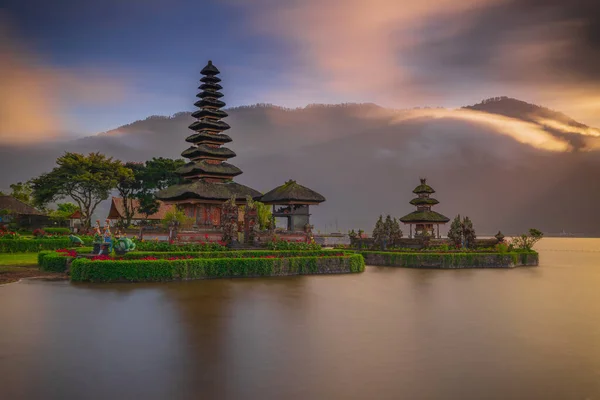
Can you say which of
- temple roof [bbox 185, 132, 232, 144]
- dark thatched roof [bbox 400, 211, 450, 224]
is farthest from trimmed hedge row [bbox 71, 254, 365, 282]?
temple roof [bbox 185, 132, 232, 144]

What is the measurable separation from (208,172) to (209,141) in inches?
200

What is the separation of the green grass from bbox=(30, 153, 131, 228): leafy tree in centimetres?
1955

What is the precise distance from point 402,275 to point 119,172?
4310 cm


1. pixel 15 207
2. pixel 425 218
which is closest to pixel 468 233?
pixel 425 218

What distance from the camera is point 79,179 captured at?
58938mm

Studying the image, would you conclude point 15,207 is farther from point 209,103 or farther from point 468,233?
point 468,233

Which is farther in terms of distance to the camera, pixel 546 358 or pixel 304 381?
pixel 546 358

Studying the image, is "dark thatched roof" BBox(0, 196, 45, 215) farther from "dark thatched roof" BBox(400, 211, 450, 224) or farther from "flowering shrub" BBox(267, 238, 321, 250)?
"dark thatched roof" BBox(400, 211, 450, 224)

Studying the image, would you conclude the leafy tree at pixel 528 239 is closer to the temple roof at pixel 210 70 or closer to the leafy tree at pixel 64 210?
the temple roof at pixel 210 70

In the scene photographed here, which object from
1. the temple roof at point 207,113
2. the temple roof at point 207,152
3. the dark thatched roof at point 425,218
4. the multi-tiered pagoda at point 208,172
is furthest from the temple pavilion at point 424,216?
the temple roof at point 207,113

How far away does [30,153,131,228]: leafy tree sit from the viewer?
196 feet

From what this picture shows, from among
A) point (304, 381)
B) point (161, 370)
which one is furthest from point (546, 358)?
point (161, 370)

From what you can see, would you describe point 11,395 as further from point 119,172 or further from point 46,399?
point 119,172

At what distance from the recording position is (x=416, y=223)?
53.6m
